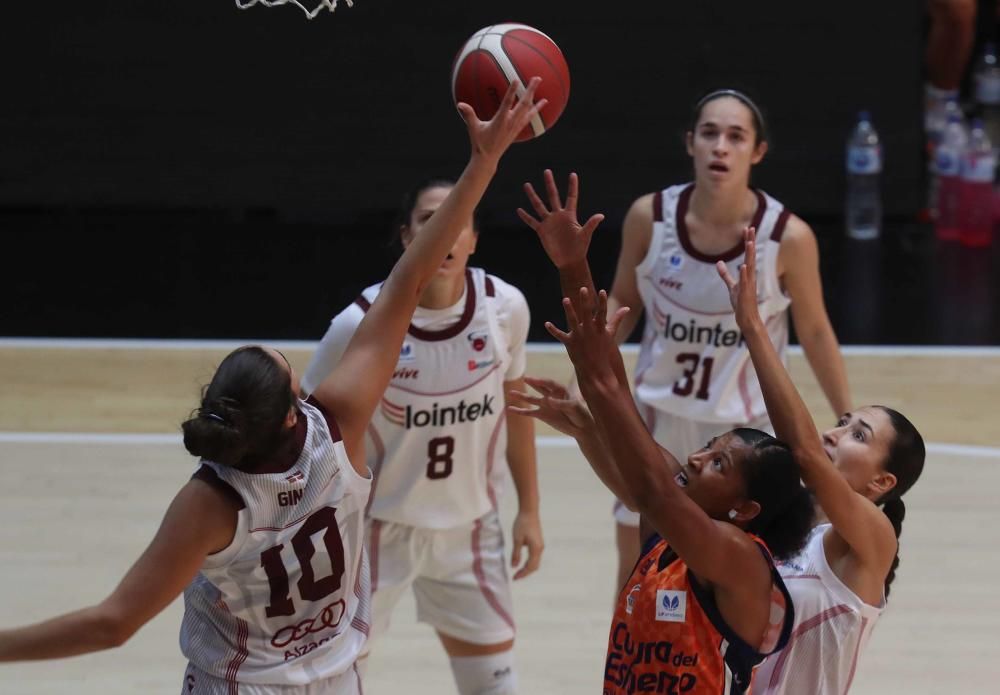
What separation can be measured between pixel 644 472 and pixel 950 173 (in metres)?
7.27

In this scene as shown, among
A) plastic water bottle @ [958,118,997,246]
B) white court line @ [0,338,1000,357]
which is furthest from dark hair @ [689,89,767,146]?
plastic water bottle @ [958,118,997,246]

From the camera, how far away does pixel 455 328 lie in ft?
12.3

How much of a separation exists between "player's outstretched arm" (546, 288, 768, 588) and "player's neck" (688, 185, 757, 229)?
193cm

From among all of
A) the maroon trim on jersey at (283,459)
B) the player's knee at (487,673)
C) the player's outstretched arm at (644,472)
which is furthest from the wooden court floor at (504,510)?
the player's outstretched arm at (644,472)

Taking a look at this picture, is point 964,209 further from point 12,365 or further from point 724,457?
point 724,457

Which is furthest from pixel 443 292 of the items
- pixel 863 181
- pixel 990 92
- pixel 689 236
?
pixel 990 92

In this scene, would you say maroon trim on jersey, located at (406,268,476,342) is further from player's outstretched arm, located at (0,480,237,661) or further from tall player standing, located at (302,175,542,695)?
player's outstretched arm, located at (0,480,237,661)

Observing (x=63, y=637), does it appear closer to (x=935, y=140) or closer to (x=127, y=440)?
(x=127, y=440)

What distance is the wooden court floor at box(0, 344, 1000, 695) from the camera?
448 centimetres

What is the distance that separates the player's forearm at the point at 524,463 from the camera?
155 inches

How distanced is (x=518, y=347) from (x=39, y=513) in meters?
2.45

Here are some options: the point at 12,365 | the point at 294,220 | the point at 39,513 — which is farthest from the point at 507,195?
the point at 39,513

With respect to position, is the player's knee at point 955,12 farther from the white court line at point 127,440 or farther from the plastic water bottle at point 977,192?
the white court line at point 127,440

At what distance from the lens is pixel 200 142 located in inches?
372
